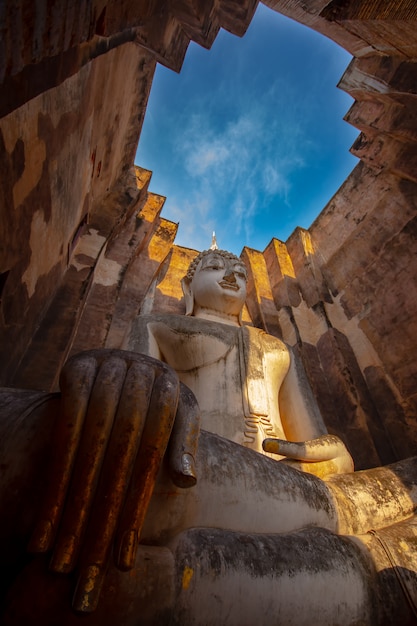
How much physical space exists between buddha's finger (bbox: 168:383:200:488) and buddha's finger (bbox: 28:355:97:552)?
0.30 m

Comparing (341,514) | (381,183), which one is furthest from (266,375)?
(381,183)

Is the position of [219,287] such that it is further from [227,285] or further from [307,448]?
[307,448]

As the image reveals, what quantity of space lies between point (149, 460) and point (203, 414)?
5.02ft

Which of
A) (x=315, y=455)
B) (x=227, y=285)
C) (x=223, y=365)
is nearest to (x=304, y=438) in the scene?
(x=315, y=455)

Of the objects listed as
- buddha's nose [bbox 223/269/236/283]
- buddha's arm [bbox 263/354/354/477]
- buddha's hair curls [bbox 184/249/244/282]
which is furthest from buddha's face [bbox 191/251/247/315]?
buddha's arm [bbox 263/354/354/477]

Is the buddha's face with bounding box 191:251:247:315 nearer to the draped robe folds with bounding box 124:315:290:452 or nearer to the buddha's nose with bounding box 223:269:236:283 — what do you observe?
the buddha's nose with bounding box 223:269:236:283

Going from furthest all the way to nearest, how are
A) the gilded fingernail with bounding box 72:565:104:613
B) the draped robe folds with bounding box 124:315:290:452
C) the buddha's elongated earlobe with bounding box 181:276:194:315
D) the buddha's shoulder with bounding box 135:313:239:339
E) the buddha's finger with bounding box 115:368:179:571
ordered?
the buddha's elongated earlobe with bounding box 181:276:194:315 → the buddha's shoulder with bounding box 135:313:239:339 → the draped robe folds with bounding box 124:315:290:452 → the buddha's finger with bounding box 115:368:179:571 → the gilded fingernail with bounding box 72:565:104:613

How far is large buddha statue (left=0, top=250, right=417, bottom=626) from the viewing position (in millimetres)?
856

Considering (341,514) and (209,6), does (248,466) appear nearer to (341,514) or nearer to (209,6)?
(341,514)

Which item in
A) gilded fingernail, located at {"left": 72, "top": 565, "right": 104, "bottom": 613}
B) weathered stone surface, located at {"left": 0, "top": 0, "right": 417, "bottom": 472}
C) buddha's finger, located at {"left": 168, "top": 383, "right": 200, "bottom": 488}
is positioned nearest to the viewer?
gilded fingernail, located at {"left": 72, "top": 565, "right": 104, "bottom": 613}

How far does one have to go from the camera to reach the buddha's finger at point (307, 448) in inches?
76.2

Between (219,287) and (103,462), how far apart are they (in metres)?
2.58

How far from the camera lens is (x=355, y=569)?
1.24m

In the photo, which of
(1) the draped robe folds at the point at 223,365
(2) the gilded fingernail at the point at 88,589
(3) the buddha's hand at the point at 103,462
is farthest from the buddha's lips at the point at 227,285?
(2) the gilded fingernail at the point at 88,589
